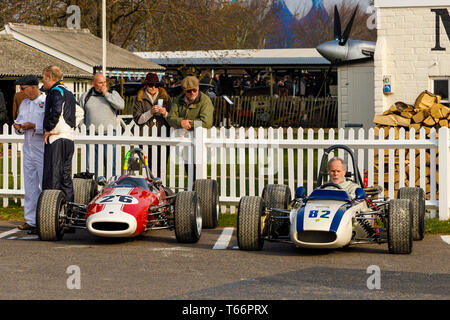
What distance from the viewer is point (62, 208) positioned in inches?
434

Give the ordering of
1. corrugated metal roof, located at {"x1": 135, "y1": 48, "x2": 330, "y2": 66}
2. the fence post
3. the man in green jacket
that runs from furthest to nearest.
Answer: corrugated metal roof, located at {"x1": 135, "y1": 48, "x2": 330, "y2": 66} < the man in green jacket < the fence post

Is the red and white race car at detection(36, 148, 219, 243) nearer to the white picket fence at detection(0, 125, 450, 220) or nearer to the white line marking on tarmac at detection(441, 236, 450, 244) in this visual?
the white picket fence at detection(0, 125, 450, 220)

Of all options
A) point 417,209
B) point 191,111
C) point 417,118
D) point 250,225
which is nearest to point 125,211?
point 250,225

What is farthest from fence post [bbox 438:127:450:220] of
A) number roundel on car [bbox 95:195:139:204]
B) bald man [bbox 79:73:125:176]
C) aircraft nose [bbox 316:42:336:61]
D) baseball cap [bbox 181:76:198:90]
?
aircraft nose [bbox 316:42:336:61]

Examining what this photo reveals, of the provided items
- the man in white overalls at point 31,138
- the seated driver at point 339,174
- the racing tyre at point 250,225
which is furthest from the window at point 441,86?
the racing tyre at point 250,225

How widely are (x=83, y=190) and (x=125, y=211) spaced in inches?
74.9

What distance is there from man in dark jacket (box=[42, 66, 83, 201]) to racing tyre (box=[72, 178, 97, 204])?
19 centimetres

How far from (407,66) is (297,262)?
11163 millimetres

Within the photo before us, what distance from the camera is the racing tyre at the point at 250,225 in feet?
33.7

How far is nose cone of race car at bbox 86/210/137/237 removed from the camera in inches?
408

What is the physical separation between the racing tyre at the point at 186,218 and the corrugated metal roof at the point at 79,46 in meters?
23.3

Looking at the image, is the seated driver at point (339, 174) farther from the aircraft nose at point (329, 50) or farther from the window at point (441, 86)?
the aircraft nose at point (329, 50)
